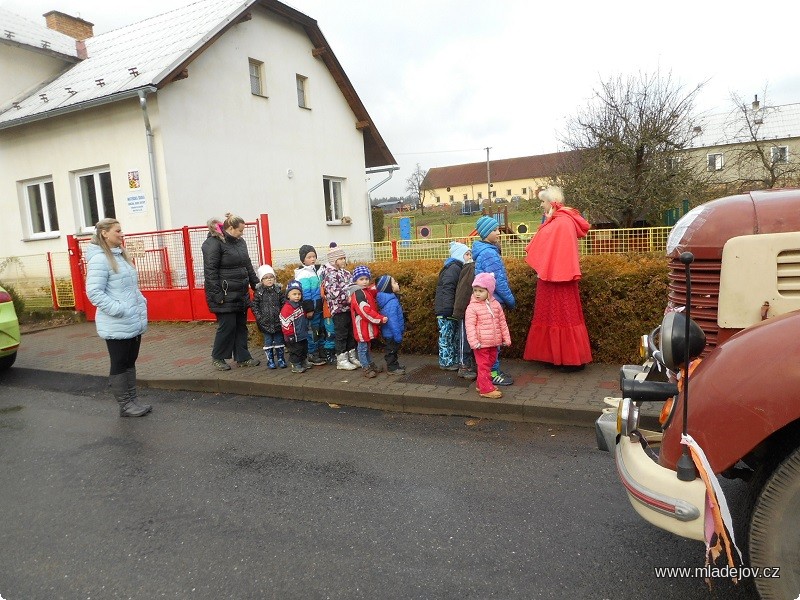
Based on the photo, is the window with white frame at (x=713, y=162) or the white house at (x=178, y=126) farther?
the window with white frame at (x=713, y=162)

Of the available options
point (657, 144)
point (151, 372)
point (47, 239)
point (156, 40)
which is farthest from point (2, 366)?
point (657, 144)

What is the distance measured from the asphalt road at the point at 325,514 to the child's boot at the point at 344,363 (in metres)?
1.16

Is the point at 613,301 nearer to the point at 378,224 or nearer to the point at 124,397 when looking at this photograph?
the point at 124,397

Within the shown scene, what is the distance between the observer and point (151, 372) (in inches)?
278

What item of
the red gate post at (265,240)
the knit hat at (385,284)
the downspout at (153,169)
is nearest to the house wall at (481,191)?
the downspout at (153,169)

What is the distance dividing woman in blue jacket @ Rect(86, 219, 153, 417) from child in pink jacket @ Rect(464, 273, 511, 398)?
319 cm

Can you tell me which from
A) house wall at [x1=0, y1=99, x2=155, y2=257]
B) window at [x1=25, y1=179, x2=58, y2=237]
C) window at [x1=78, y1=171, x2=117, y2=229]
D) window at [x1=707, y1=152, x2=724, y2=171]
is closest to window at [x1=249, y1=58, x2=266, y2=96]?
house wall at [x1=0, y1=99, x2=155, y2=257]

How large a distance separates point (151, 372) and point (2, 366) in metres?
2.51

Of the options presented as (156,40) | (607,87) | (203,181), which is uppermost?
(156,40)

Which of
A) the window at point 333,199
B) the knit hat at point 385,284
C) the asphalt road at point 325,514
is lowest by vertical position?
the asphalt road at point 325,514

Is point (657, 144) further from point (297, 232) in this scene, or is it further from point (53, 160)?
point (53, 160)

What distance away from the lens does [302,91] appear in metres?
16.9

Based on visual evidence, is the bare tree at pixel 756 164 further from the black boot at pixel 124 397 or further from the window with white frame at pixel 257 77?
the black boot at pixel 124 397

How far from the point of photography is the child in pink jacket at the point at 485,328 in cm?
516
